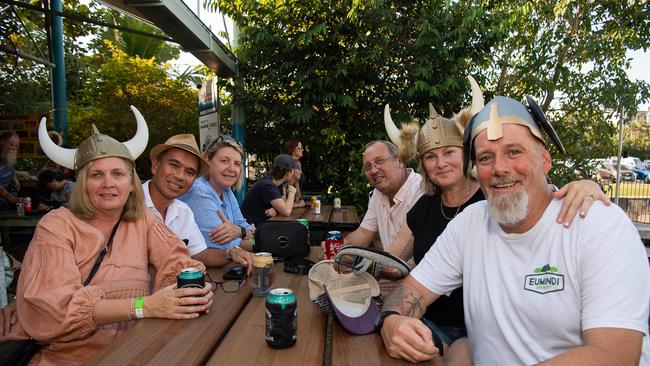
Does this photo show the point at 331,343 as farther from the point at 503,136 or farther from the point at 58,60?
the point at 58,60

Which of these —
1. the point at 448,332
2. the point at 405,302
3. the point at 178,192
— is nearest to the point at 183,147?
the point at 178,192

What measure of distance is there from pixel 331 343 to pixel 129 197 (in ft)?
4.32

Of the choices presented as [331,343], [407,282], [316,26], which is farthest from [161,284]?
[316,26]

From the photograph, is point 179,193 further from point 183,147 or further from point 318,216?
point 318,216

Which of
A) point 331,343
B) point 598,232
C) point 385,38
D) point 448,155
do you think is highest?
point 385,38

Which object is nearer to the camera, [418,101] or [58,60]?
[418,101]

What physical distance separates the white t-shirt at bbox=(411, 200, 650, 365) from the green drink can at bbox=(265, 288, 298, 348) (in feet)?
2.42

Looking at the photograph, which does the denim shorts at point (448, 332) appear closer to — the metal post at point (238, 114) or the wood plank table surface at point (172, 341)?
the wood plank table surface at point (172, 341)

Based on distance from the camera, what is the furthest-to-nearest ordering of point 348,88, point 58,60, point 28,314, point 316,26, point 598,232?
point 58,60, point 348,88, point 316,26, point 28,314, point 598,232

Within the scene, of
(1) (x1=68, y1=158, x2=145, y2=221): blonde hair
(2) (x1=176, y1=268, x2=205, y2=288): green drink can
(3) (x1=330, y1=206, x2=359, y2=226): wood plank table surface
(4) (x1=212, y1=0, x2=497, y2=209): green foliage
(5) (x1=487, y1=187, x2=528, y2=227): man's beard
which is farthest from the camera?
(4) (x1=212, y1=0, x2=497, y2=209): green foliage

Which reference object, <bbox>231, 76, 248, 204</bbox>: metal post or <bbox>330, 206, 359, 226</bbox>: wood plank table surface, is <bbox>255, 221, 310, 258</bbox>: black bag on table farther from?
<bbox>231, 76, 248, 204</bbox>: metal post

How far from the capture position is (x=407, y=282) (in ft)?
6.89

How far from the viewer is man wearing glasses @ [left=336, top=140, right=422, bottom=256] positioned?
3707 millimetres

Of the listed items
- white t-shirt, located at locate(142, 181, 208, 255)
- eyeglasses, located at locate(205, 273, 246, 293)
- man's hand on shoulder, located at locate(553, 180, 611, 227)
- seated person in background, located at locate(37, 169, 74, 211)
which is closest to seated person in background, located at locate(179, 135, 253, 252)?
white t-shirt, located at locate(142, 181, 208, 255)
